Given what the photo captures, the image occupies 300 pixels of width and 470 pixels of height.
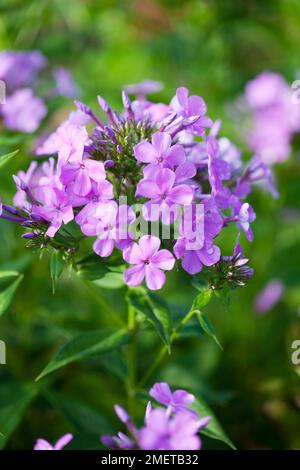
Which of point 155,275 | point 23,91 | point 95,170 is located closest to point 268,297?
point 23,91

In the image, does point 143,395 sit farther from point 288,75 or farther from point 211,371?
point 288,75

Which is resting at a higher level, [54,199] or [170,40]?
[54,199]

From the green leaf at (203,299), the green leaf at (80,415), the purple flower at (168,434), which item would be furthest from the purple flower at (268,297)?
the purple flower at (168,434)

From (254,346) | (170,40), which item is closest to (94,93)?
(170,40)

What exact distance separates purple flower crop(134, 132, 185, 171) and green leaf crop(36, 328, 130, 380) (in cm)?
55

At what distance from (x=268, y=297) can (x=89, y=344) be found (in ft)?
4.32

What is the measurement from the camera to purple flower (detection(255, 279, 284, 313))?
9.06 ft

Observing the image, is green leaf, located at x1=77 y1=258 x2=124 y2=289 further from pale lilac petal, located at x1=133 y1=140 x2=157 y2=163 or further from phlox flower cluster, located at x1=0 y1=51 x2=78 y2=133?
phlox flower cluster, located at x1=0 y1=51 x2=78 y2=133

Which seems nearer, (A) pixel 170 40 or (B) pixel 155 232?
(B) pixel 155 232

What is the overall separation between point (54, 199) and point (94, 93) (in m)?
1.69

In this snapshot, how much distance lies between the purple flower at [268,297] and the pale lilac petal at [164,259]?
1461 millimetres

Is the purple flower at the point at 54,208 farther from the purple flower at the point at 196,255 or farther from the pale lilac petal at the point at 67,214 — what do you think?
the purple flower at the point at 196,255
